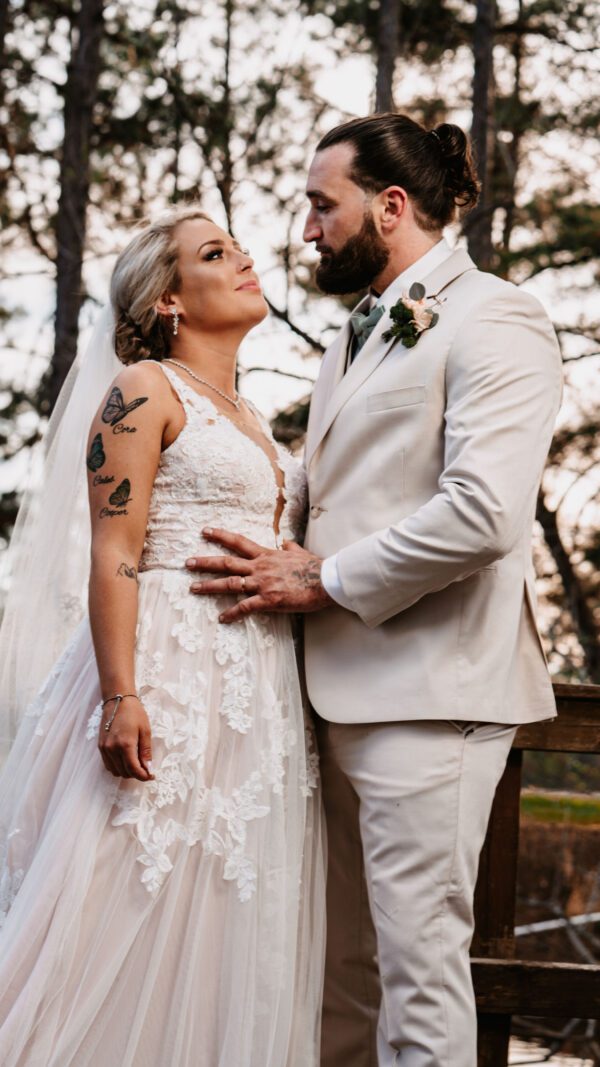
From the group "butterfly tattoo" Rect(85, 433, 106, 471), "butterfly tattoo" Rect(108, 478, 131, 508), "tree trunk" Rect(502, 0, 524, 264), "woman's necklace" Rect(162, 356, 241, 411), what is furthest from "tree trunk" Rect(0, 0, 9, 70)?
"butterfly tattoo" Rect(108, 478, 131, 508)

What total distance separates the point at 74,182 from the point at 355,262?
6.64 meters

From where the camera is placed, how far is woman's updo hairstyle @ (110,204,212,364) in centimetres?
322

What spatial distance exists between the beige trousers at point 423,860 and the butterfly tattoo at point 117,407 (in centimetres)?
88

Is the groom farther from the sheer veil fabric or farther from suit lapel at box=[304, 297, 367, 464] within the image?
the sheer veil fabric

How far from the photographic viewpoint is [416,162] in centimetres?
317

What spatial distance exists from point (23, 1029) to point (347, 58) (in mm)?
8770

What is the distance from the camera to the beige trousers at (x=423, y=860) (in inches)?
99.5

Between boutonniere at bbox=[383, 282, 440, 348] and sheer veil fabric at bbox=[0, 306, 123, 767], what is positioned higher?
boutonniere at bbox=[383, 282, 440, 348]

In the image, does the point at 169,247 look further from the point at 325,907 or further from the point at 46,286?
the point at 46,286

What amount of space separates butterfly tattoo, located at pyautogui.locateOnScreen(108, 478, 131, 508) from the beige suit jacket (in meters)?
0.47

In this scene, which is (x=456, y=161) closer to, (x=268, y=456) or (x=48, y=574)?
(x=268, y=456)

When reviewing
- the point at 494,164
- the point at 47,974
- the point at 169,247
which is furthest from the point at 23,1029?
the point at 494,164

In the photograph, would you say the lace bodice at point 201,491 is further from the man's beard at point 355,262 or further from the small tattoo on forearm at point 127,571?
the man's beard at point 355,262

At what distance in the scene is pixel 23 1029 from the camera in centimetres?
245
